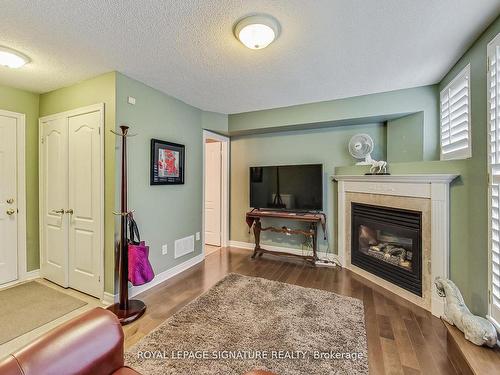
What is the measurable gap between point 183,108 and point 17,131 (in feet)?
6.68

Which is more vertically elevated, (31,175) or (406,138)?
(406,138)

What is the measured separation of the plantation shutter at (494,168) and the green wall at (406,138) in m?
1.19

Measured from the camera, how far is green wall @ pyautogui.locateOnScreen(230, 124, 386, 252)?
3666 mm

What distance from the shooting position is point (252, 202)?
4094mm

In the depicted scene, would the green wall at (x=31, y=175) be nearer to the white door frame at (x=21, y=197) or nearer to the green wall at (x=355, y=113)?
the white door frame at (x=21, y=197)

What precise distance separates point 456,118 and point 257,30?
82.7 inches

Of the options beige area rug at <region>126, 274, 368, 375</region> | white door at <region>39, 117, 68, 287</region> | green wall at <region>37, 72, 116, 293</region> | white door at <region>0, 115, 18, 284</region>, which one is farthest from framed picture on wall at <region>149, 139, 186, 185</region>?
white door at <region>0, 115, 18, 284</region>

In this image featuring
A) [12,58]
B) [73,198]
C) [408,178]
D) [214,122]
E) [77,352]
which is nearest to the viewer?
[77,352]

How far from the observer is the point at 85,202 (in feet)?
Answer: 8.57

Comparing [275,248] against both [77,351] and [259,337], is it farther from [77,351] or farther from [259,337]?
[77,351]

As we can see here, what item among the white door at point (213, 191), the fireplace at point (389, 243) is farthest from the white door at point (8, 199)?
the fireplace at point (389, 243)

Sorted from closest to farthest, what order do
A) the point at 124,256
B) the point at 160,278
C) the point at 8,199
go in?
the point at 124,256, the point at 8,199, the point at 160,278

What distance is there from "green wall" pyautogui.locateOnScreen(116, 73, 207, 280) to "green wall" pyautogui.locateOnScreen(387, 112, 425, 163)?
2.79 m

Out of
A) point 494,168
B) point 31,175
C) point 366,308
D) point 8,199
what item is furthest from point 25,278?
point 494,168
